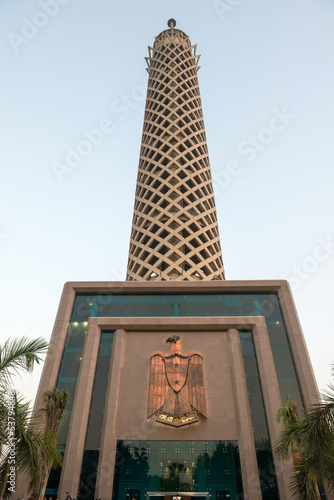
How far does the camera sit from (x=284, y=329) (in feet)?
79.5

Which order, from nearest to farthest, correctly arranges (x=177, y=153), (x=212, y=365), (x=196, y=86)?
(x=212, y=365) < (x=177, y=153) < (x=196, y=86)

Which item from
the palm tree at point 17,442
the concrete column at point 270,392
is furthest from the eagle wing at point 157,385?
the palm tree at point 17,442

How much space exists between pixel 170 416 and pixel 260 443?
16.9ft

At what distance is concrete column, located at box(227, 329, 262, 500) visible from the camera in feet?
60.5

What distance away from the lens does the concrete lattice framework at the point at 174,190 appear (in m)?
35.0

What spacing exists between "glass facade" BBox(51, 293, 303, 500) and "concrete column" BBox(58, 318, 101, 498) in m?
0.52

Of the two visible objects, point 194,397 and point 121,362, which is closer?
point 194,397

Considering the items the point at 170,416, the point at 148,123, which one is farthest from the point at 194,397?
the point at 148,123

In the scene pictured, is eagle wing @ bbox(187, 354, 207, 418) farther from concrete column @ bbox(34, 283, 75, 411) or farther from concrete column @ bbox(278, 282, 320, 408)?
concrete column @ bbox(34, 283, 75, 411)

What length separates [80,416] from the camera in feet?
66.9

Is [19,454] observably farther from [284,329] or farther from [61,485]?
[284,329]

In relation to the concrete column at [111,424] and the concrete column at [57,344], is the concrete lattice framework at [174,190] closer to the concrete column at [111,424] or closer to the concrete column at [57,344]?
the concrete column at [57,344]

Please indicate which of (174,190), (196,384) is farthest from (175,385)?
(174,190)

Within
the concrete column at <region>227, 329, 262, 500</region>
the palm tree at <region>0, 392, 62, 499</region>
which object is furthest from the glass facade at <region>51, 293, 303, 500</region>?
the palm tree at <region>0, 392, 62, 499</region>
